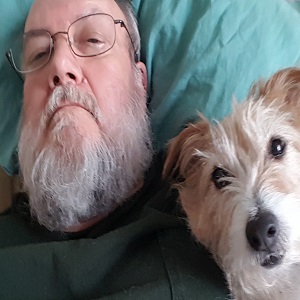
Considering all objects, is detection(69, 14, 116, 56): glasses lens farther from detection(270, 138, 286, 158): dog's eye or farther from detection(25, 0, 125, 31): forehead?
detection(270, 138, 286, 158): dog's eye

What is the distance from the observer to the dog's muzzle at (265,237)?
1.05 meters

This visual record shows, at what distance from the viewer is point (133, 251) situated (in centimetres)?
133

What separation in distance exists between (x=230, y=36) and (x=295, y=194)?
68 cm

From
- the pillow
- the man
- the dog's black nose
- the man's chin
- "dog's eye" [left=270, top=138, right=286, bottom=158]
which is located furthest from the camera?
the pillow

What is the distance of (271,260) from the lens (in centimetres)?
108

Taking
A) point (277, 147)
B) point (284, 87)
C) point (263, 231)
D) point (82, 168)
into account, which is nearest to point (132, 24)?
point (82, 168)

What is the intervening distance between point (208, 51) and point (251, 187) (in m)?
0.62

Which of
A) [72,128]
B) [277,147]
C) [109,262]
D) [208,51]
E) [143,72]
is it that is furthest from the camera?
[143,72]

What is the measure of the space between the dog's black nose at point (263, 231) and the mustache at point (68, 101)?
633 mm

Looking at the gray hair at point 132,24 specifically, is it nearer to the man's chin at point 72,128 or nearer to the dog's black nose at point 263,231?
the man's chin at point 72,128

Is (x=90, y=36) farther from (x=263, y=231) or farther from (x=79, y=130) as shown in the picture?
(x=263, y=231)

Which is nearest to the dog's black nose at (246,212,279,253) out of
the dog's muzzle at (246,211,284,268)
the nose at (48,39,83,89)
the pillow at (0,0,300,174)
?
the dog's muzzle at (246,211,284,268)

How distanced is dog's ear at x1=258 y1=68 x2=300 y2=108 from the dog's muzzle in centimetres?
34

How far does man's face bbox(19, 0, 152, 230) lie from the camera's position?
1494 mm
